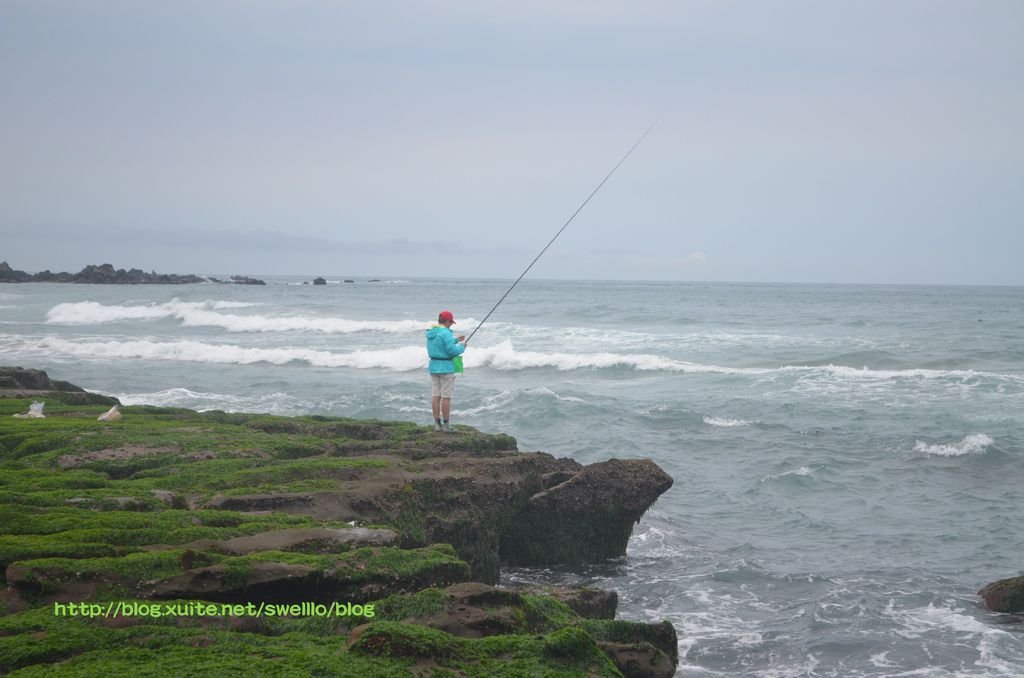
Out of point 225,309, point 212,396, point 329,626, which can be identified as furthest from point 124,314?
point 329,626

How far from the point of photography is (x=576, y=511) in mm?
9328

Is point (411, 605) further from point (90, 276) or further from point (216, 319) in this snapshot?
point (90, 276)

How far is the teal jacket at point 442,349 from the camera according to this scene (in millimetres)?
10594

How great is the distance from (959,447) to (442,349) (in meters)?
9.07

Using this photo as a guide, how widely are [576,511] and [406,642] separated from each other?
476 cm

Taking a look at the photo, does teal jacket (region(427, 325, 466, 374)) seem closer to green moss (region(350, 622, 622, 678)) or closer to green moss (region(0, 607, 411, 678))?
green moss (region(350, 622, 622, 678))

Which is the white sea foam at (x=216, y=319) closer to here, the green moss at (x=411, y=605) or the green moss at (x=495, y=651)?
the green moss at (x=411, y=605)

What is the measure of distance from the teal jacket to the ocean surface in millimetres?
2750

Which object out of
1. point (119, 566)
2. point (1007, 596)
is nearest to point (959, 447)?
point (1007, 596)

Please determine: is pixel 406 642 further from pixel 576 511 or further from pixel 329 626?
pixel 576 511

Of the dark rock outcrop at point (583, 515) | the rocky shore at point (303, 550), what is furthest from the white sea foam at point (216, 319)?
Answer: the rocky shore at point (303, 550)

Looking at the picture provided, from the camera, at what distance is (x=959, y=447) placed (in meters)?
14.6

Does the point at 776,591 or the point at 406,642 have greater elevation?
the point at 406,642

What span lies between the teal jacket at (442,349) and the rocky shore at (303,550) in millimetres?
852
